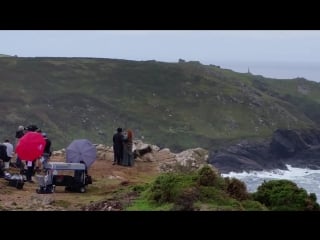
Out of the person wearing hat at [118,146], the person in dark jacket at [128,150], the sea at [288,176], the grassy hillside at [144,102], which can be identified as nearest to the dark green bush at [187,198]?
the person wearing hat at [118,146]

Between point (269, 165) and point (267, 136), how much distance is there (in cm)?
1418

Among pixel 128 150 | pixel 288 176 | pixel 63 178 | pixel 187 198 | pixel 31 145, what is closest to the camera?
pixel 187 198

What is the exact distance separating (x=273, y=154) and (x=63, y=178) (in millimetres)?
69824

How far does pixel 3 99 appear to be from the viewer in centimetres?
8925

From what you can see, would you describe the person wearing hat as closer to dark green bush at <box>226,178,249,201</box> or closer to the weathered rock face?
dark green bush at <box>226,178,249,201</box>

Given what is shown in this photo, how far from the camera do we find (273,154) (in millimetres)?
84562

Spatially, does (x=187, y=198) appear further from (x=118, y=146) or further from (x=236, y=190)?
(x=118, y=146)

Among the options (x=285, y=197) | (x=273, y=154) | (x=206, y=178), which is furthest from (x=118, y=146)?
(x=273, y=154)

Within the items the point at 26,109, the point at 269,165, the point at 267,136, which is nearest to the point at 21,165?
the point at 269,165

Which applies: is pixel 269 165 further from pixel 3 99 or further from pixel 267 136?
pixel 3 99

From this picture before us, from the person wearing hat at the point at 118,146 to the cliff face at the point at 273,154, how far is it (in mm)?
52161

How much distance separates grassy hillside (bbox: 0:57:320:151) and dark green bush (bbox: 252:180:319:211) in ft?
217

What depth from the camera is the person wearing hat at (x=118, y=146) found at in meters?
21.5
